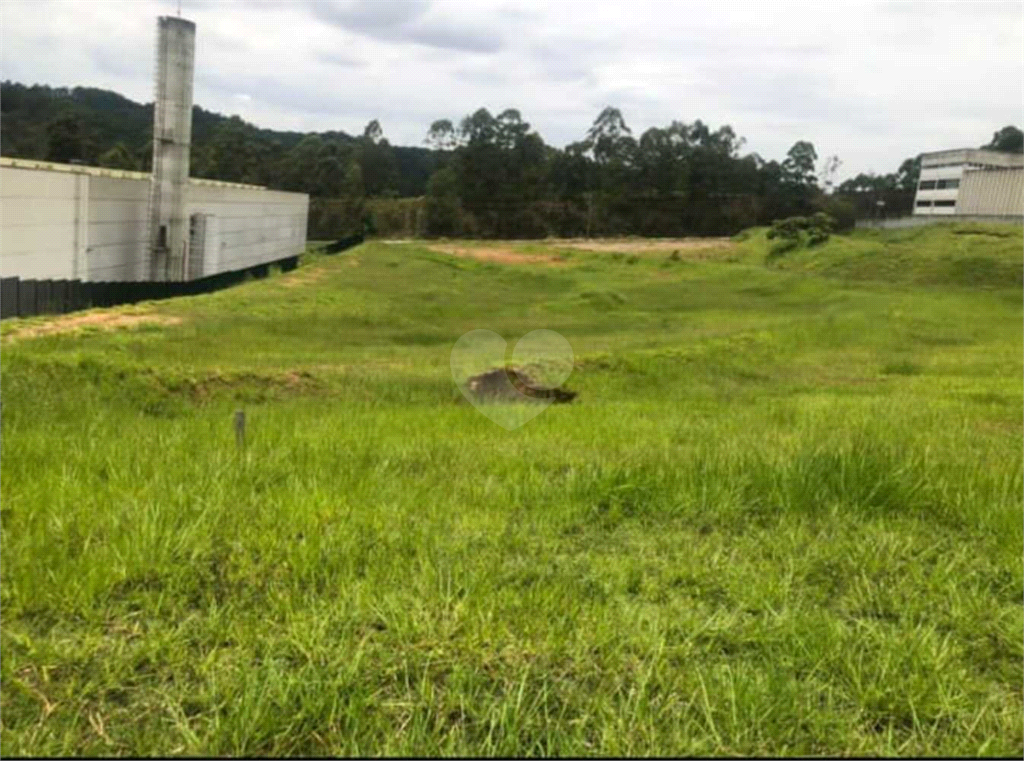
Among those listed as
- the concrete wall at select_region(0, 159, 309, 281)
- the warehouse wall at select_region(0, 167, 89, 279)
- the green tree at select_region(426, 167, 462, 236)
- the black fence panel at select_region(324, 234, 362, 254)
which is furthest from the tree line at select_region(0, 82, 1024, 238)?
the warehouse wall at select_region(0, 167, 89, 279)

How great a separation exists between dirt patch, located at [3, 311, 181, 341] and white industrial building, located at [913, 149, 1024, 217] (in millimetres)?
66005

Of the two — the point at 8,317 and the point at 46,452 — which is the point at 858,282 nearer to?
the point at 8,317

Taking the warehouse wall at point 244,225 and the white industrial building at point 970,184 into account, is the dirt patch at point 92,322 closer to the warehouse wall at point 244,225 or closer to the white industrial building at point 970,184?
the warehouse wall at point 244,225

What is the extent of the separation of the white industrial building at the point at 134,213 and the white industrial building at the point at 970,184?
2336 inches

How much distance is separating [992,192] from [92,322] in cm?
7397

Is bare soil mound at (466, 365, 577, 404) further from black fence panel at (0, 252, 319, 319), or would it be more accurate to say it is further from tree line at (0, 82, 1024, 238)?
tree line at (0, 82, 1024, 238)

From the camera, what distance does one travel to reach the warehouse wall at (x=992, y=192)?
6881 cm

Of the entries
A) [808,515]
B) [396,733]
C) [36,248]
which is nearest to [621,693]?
[396,733]

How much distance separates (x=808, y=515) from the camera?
432 cm

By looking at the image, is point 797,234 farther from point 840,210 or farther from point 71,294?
point 71,294

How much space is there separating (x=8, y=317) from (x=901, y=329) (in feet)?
79.9

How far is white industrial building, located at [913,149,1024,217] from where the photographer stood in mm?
70125

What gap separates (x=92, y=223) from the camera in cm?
3186

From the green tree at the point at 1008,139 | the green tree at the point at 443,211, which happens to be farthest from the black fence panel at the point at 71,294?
the green tree at the point at 1008,139
